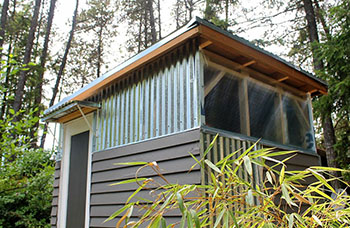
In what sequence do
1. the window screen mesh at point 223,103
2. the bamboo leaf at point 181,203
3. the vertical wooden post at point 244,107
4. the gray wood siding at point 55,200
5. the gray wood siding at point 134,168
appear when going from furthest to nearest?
the gray wood siding at point 55,200 < the vertical wooden post at point 244,107 < the window screen mesh at point 223,103 < the gray wood siding at point 134,168 < the bamboo leaf at point 181,203

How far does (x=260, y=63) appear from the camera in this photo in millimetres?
4199

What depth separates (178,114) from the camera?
3689 mm

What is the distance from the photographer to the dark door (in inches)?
205

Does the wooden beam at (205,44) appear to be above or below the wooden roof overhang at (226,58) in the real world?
below

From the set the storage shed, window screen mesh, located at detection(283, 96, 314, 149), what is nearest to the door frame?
the storage shed

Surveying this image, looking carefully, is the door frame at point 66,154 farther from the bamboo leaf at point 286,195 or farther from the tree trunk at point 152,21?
the tree trunk at point 152,21

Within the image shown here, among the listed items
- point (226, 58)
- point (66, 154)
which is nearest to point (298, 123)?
point (226, 58)

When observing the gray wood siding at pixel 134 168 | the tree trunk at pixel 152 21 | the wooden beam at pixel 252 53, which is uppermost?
the tree trunk at pixel 152 21

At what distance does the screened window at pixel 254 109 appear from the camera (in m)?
3.72

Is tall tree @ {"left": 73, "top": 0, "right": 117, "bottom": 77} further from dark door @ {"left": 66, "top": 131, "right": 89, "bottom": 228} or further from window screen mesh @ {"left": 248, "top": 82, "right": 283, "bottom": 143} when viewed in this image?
window screen mesh @ {"left": 248, "top": 82, "right": 283, "bottom": 143}

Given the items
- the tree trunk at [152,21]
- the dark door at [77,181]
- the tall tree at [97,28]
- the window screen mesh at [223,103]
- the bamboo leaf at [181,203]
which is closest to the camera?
the bamboo leaf at [181,203]

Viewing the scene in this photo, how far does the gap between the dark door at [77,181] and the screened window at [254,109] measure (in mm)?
2605

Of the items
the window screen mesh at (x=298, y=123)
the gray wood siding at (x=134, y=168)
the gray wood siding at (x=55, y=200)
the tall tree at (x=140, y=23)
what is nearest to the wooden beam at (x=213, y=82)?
the gray wood siding at (x=134, y=168)

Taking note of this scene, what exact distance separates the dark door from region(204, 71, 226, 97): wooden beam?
2602mm
